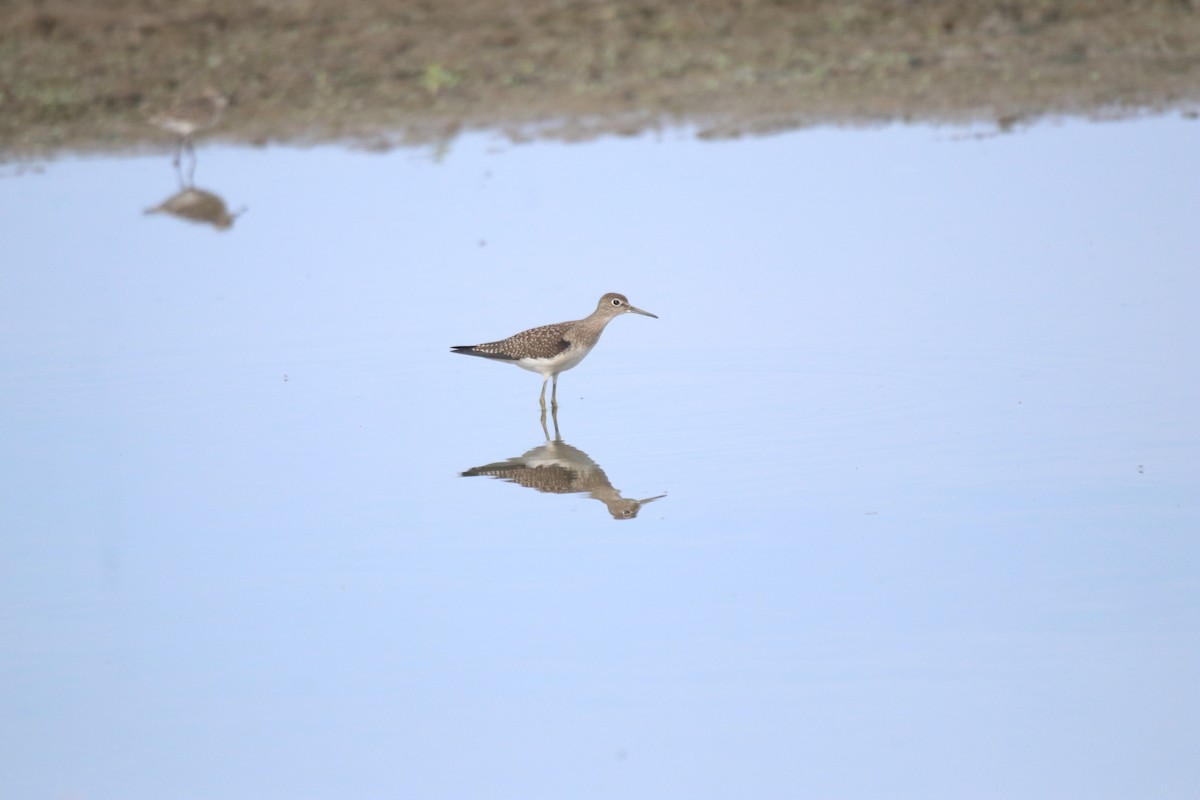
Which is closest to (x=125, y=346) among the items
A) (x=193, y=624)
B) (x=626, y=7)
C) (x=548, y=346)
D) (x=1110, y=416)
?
(x=548, y=346)

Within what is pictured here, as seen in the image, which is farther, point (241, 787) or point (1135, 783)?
point (241, 787)

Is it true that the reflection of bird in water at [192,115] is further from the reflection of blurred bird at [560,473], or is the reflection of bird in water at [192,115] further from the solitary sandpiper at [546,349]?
the reflection of blurred bird at [560,473]

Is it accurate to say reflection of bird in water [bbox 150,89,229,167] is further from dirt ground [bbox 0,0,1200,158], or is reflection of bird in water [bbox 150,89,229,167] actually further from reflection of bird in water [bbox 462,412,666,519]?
reflection of bird in water [bbox 462,412,666,519]

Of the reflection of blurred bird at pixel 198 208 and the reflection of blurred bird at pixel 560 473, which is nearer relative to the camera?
the reflection of blurred bird at pixel 560 473

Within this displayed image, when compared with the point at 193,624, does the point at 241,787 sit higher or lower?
lower

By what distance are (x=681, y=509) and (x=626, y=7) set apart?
1380 centimetres

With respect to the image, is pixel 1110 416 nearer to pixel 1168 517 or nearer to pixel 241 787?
pixel 1168 517

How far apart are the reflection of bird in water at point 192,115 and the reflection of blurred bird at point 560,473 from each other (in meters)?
9.03

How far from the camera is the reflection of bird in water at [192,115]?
637 inches

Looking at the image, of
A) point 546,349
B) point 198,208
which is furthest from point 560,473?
point 198,208

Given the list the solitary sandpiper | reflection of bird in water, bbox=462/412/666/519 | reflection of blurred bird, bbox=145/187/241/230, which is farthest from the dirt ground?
reflection of bird in water, bbox=462/412/666/519

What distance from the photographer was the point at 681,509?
24.5 feet

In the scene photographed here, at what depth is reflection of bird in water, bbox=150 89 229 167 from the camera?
16.2 m

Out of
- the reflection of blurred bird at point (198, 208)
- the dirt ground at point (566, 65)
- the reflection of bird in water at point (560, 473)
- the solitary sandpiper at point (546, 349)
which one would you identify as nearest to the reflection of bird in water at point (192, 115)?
the dirt ground at point (566, 65)
